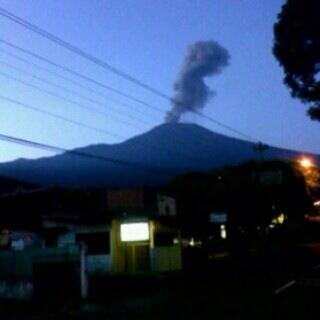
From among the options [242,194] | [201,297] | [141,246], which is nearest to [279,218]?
[242,194]

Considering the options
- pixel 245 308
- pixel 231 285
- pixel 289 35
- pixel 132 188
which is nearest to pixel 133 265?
pixel 132 188

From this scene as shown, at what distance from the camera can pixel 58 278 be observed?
20016 millimetres

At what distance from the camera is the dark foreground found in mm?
15102

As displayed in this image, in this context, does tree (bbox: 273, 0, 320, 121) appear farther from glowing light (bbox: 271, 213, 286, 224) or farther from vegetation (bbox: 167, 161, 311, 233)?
glowing light (bbox: 271, 213, 286, 224)

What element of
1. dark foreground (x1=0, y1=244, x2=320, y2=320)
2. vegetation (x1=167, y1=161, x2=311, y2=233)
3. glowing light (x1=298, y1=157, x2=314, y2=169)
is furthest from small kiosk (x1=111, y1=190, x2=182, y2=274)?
glowing light (x1=298, y1=157, x2=314, y2=169)

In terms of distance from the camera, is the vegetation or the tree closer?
the tree

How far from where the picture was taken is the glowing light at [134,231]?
98.3 feet

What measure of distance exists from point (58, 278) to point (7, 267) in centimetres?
169

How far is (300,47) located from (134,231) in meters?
11.7

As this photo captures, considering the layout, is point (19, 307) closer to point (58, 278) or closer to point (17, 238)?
point (58, 278)

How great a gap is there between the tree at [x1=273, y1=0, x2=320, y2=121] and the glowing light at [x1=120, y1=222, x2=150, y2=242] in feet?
31.7

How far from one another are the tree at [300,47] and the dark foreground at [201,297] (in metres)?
8.07

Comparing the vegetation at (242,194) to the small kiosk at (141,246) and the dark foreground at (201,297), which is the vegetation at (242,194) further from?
the dark foreground at (201,297)

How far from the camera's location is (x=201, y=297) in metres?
18.8
